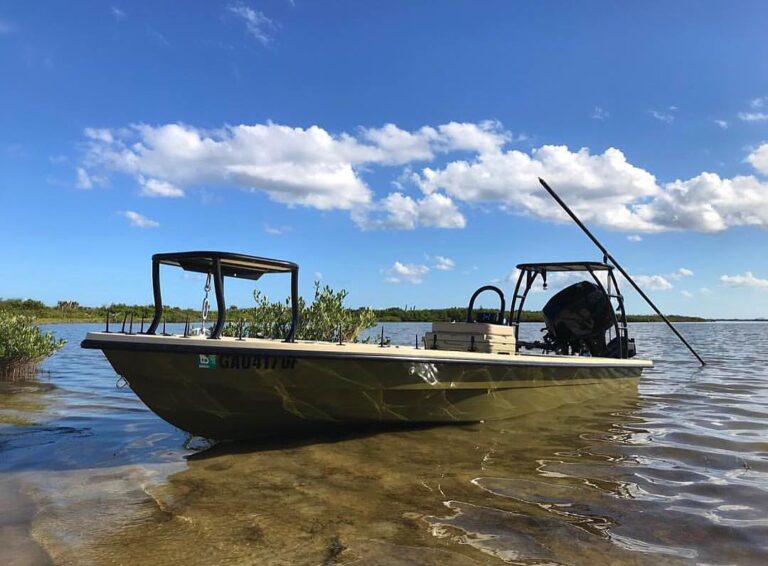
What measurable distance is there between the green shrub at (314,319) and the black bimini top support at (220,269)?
5532 millimetres

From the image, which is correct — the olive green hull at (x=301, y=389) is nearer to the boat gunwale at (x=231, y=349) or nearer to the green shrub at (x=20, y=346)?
the boat gunwale at (x=231, y=349)

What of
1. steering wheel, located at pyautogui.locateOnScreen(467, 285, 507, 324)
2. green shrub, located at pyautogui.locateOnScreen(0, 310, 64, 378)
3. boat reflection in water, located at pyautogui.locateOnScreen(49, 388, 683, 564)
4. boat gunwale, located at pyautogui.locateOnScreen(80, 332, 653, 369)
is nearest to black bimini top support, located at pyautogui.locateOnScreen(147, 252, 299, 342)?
boat gunwale, located at pyautogui.locateOnScreen(80, 332, 653, 369)

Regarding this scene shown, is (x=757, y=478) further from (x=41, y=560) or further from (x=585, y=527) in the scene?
(x=41, y=560)

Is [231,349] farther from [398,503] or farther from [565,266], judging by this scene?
[565,266]

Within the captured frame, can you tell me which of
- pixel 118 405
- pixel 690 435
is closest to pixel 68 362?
pixel 118 405

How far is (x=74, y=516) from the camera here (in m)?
4.68

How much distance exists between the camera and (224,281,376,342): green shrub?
12586 millimetres

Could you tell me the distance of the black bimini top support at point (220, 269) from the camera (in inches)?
238

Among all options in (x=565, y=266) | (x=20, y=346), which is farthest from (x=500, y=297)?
(x=20, y=346)

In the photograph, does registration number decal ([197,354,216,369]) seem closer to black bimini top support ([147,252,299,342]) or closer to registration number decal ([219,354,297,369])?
registration number decal ([219,354,297,369])

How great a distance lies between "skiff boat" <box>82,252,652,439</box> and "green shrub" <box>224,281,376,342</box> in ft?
13.3

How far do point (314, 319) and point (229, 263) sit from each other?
625 cm

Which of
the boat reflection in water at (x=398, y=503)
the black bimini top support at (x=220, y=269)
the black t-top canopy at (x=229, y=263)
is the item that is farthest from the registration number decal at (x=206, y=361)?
the boat reflection in water at (x=398, y=503)

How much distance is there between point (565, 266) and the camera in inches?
447
